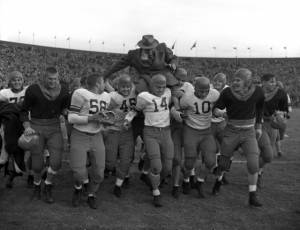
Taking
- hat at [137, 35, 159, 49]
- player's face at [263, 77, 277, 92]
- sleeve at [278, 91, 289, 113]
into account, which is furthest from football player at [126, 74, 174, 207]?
sleeve at [278, 91, 289, 113]

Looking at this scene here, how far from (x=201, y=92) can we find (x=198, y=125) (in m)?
0.46

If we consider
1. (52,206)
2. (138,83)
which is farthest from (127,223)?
(138,83)

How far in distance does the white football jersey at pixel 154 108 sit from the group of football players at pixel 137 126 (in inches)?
0.5

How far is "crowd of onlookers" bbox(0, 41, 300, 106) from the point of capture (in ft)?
114

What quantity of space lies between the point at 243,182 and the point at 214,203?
128 cm

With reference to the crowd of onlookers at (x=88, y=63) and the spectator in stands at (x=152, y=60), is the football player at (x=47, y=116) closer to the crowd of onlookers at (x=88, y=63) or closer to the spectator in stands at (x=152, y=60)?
the spectator in stands at (x=152, y=60)

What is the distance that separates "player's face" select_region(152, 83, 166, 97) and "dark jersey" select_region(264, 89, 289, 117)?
1.86 metres

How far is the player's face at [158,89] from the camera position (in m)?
5.15

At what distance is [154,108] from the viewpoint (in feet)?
17.0

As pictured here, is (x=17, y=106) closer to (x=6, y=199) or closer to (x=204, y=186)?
(x=6, y=199)

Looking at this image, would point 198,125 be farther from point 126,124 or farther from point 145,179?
point 145,179

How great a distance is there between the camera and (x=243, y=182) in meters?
6.21

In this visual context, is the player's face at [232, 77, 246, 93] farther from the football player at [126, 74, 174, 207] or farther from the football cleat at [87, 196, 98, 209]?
the football cleat at [87, 196, 98, 209]

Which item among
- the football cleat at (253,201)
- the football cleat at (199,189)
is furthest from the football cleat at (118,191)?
the football cleat at (253,201)
